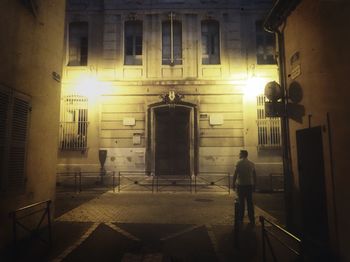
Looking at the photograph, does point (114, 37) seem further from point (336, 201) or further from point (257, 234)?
point (336, 201)

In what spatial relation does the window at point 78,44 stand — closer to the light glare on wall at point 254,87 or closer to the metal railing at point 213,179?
the metal railing at point 213,179

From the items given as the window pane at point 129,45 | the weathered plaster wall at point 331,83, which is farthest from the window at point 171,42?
the weathered plaster wall at point 331,83

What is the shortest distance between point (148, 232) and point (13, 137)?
3.72 m

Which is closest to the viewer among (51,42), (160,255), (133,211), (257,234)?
(160,255)

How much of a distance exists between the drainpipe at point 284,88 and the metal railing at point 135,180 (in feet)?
25.5

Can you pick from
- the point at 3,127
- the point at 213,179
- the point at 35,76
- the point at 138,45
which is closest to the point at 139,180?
the point at 213,179

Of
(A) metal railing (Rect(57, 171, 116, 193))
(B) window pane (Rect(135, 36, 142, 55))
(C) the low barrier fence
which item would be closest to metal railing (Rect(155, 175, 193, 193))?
(C) the low barrier fence

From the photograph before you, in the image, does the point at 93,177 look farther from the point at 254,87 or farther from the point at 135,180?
the point at 254,87

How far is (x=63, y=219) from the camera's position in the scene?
8.09 m

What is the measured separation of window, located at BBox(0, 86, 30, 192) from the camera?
18.0 ft

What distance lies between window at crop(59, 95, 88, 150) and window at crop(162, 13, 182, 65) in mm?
5024

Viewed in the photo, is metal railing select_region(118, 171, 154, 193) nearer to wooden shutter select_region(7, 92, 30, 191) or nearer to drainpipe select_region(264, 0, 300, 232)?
wooden shutter select_region(7, 92, 30, 191)

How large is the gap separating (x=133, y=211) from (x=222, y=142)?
7171 millimetres

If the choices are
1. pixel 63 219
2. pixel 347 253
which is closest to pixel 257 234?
pixel 347 253
